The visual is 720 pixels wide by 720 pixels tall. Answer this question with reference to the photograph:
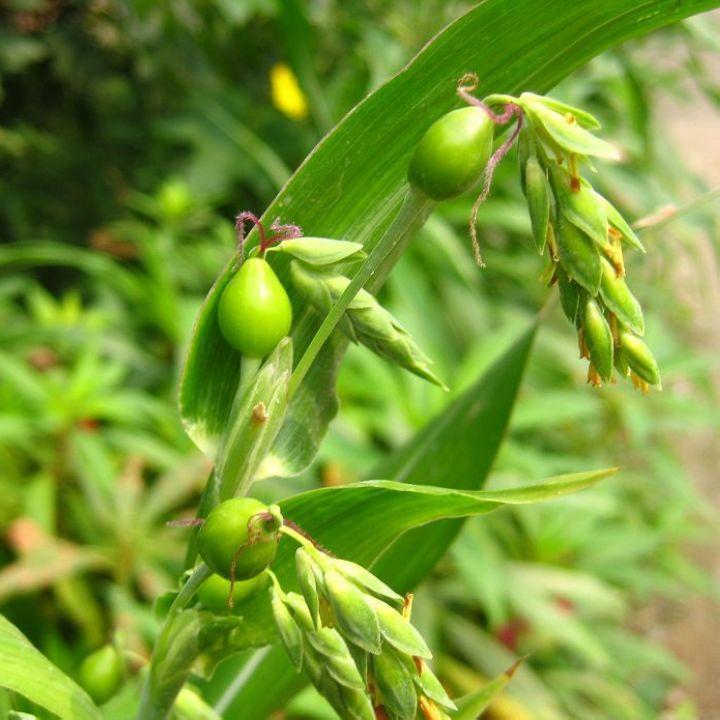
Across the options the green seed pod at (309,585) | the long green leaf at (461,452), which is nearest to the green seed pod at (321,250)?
Answer: the green seed pod at (309,585)

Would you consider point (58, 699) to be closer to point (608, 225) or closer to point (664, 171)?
point (608, 225)

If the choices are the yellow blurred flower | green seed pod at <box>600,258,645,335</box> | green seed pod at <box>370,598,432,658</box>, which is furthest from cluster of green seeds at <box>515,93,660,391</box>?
the yellow blurred flower

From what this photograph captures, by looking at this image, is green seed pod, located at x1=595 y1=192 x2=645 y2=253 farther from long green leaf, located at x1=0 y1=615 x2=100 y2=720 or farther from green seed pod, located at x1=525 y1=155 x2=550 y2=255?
long green leaf, located at x1=0 y1=615 x2=100 y2=720

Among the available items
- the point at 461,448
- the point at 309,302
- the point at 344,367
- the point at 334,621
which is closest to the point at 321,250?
the point at 309,302

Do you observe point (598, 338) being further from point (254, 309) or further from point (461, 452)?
point (461, 452)

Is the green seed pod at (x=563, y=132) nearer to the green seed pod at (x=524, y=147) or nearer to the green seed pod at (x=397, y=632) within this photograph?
the green seed pod at (x=524, y=147)
